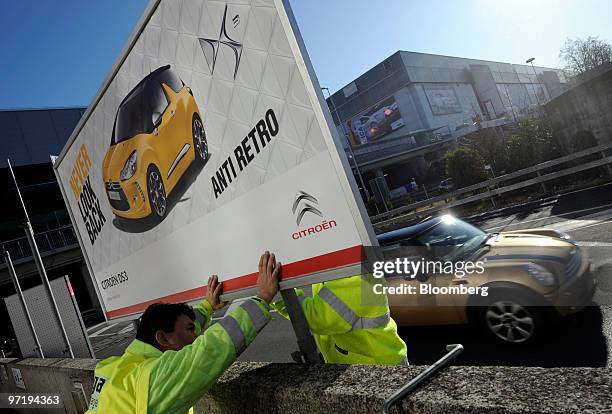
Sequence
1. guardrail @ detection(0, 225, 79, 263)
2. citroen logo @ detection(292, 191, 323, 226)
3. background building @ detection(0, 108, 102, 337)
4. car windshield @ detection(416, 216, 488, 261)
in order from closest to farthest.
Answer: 1. citroen logo @ detection(292, 191, 323, 226)
2. car windshield @ detection(416, 216, 488, 261)
3. guardrail @ detection(0, 225, 79, 263)
4. background building @ detection(0, 108, 102, 337)

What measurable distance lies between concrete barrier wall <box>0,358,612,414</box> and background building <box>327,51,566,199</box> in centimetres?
5372

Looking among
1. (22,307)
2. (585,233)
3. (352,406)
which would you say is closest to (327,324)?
(352,406)

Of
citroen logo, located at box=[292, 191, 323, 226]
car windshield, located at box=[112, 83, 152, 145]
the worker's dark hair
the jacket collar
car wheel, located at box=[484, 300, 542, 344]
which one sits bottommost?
car wheel, located at box=[484, 300, 542, 344]

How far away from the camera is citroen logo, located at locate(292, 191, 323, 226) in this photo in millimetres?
1786

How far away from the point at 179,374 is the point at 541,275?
4337 mm

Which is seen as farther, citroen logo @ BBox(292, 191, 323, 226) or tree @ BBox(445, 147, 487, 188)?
tree @ BBox(445, 147, 487, 188)

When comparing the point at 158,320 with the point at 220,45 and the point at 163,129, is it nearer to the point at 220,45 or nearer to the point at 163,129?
the point at 163,129

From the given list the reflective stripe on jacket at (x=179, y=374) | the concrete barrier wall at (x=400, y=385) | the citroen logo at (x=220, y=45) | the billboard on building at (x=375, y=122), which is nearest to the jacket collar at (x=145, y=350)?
the reflective stripe on jacket at (x=179, y=374)

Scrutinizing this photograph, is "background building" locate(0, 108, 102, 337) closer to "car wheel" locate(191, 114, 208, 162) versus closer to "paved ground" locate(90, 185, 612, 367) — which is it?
"paved ground" locate(90, 185, 612, 367)

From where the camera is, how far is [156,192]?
2998 millimetres

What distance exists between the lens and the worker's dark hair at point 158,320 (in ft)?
6.86

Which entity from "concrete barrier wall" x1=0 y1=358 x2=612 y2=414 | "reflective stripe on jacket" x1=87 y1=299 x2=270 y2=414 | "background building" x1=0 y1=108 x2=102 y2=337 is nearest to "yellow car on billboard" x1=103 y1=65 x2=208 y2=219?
"reflective stripe on jacket" x1=87 y1=299 x2=270 y2=414

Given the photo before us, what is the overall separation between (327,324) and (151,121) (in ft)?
5.71

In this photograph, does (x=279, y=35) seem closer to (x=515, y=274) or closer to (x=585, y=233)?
(x=515, y=274)
